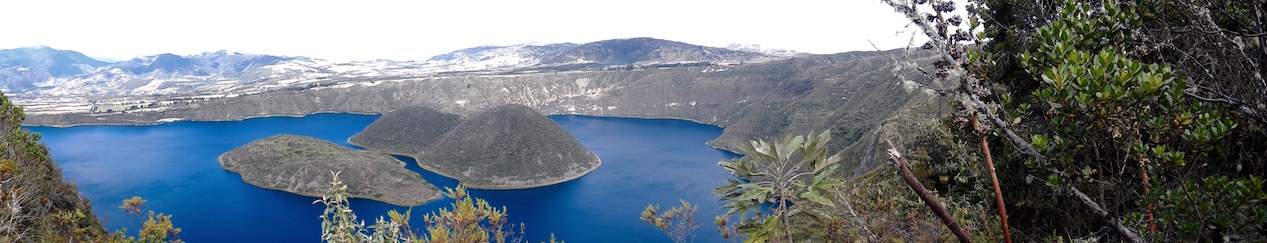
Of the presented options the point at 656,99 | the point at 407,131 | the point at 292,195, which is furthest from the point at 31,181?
the point at 656,99

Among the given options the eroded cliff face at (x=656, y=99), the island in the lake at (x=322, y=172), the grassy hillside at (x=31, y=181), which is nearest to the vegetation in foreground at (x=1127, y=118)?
the grassy hillside at (x=31, y=181)

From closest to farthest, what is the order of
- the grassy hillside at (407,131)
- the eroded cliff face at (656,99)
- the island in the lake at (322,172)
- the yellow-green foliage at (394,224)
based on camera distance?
the yellow-green foliage at (394,224) → the island in the lake at (322,172) → the grassy hillside at (407,131) → the eroded cliff face at (656,99)

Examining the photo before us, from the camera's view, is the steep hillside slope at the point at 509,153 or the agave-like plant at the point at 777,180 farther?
the steep hillside slope at the point at 509,153

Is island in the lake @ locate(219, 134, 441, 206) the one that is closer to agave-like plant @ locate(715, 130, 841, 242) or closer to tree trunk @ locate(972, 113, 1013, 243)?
agave-like plant @ locate(715, 130, 841, 242)

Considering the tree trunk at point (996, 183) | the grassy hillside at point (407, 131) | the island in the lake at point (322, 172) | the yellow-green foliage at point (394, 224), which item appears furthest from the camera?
the grassy hillside at point (407, 131)

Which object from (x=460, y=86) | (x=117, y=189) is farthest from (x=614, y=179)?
(x=460, y=86)

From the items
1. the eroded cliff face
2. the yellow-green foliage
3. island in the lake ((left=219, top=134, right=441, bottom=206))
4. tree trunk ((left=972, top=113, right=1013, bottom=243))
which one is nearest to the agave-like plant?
tree trunk ((left=972, top=113, right=1013, bottom=243))

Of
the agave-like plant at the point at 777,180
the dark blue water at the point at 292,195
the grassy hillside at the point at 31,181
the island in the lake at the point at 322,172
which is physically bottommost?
the dark blue water at the point at 292,195

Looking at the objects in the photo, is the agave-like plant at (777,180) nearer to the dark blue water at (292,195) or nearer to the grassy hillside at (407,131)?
the dark blue water at (292,195)

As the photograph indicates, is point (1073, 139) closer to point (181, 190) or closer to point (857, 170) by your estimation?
point (857, 170)
